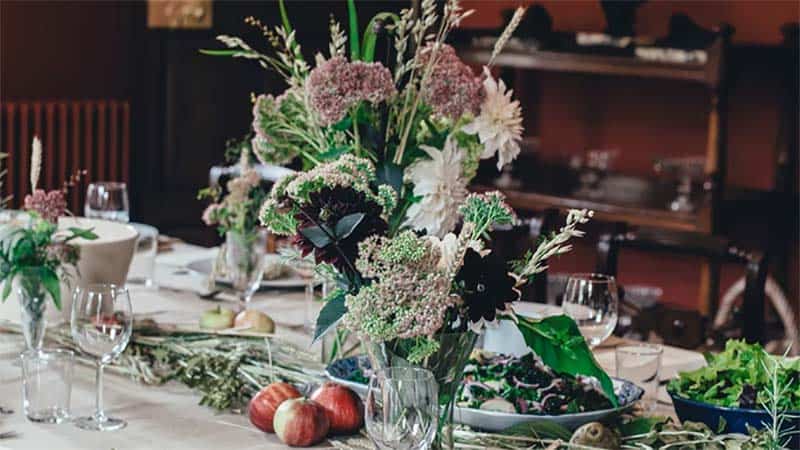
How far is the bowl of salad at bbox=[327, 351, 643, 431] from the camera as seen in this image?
69.7 inches

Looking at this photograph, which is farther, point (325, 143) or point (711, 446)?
point (325, 143)

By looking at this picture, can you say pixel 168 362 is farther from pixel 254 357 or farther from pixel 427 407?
pixel 427 407

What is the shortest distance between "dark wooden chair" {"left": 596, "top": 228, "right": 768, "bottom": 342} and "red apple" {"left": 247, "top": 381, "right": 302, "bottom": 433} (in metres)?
1.28

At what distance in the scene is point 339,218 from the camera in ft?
4.99

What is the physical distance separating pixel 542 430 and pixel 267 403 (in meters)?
0.37

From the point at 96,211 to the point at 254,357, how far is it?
3.12 ft

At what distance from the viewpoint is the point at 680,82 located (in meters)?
5.43

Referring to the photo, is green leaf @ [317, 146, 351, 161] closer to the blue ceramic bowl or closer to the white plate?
the blue ceramic bowl

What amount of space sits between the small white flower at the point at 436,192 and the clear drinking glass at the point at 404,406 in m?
0.41

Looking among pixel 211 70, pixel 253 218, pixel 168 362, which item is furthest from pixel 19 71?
pixel 168 362

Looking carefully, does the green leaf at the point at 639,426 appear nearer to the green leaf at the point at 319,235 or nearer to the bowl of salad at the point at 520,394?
the bowl of salad at the point at 520,394

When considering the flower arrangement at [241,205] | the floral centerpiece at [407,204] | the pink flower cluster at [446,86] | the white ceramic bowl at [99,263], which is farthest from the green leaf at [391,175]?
the flower arrangement at [241,205]

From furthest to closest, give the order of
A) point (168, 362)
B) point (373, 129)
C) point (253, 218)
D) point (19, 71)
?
point (19, 71) < point (253, 218) < point (168, 362) < point (373, 129)

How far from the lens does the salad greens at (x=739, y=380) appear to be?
1802 mm
